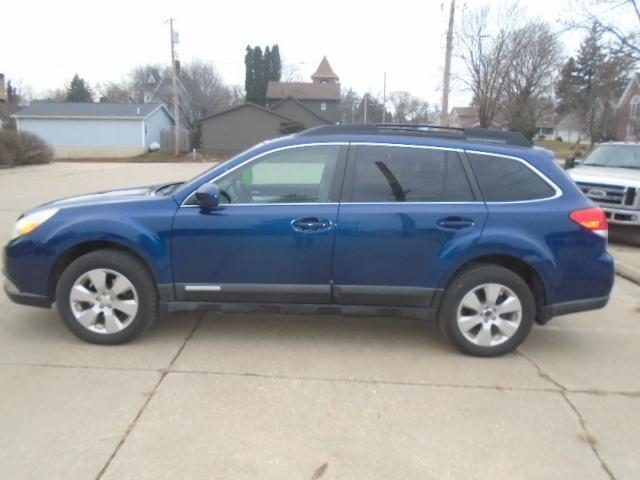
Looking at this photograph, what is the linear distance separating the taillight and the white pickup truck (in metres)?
5.64

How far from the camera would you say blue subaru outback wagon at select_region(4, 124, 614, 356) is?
388cm

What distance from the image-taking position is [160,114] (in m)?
50.2

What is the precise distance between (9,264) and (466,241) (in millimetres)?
3596

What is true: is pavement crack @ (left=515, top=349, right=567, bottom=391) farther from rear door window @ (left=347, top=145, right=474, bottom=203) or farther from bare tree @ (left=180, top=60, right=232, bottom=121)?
bare tree @ (left=180, top=60, right=232, bottom=121)

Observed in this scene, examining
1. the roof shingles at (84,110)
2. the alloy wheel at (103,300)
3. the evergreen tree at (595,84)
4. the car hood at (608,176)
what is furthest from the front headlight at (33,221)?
the roof shingles at (84,110)

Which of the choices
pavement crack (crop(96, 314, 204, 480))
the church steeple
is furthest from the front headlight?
the church steeple

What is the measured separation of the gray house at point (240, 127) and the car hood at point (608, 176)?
36.8 meters

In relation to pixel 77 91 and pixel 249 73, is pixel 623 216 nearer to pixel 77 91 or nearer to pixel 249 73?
pixel 249 73

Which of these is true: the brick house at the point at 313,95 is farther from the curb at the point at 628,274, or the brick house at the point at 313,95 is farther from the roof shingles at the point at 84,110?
the curb at the point at 628,274

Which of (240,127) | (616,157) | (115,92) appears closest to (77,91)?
(115,92)

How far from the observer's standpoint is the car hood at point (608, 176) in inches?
346

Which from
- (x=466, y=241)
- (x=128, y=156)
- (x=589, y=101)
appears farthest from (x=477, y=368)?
(x=589, y=101)

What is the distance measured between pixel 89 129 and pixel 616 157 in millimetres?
43293

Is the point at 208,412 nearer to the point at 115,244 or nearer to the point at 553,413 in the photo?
the point at 115,244
